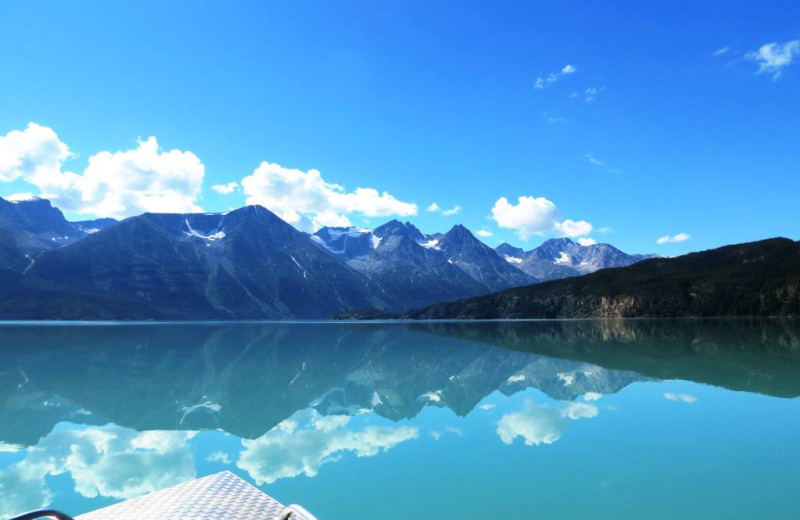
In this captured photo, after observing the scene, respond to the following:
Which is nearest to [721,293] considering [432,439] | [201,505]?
[432,439]

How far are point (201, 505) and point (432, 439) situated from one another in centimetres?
1140

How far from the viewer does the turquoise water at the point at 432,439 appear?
34.7ft

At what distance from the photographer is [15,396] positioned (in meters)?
24.7

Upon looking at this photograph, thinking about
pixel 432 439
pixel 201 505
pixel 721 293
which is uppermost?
pixel 721 293

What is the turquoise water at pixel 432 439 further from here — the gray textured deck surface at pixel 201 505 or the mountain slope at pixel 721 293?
the mountain slope at pixel 721 293

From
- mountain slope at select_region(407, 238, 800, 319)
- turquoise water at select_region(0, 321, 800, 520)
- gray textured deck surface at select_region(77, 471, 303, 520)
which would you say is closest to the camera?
gray textured deck surface at select_region(77, 471, 303, 520)

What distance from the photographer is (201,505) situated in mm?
5977

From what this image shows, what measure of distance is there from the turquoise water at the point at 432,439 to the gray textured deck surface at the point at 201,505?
13.7ft

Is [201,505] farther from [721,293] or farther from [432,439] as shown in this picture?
[721,293]

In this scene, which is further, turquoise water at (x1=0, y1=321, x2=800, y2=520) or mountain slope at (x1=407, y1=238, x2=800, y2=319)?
mountain slope at (x1=407, y1=238, x2=800, y2=319)

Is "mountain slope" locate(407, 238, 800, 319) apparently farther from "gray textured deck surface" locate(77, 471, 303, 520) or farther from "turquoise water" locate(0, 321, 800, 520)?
"gray textured deck surface" locate(77, 471, 303, 520)

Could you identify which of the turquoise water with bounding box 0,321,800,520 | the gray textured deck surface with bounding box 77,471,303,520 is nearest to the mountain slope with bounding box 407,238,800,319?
the turquoise water with bounding box 0,321,800,520

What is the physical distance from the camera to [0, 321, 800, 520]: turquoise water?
1056cm

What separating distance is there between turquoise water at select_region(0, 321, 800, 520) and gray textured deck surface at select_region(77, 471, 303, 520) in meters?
4.18
